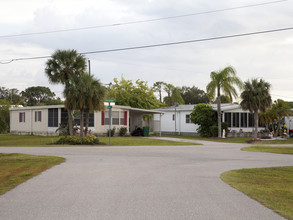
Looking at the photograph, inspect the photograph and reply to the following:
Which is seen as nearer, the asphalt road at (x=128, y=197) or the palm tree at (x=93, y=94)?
the asphalt road at (x=128, y=197)

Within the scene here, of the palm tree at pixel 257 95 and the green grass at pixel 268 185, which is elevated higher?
the palm tree at pixel 257 95

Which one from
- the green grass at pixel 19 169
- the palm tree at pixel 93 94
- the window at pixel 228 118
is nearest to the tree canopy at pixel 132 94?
the window at pixel 228 118

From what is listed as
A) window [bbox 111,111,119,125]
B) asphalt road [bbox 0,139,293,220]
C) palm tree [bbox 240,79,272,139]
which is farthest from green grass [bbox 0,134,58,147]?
palm tree [bbox 240,79,272,139]

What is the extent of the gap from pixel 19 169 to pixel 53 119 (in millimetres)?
23046

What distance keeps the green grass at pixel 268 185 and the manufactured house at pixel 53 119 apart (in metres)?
22.3

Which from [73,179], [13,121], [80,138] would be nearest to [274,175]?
[73,179]

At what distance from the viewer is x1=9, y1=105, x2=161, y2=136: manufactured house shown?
33938 mm

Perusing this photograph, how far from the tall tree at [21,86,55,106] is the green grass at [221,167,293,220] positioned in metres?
80.5

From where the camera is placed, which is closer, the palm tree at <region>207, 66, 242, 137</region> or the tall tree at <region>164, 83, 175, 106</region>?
the palm tree at <region>207, 66, 242, 137</region>

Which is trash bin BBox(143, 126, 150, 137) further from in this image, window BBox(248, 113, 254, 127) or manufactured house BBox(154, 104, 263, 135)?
window BBox(248, 113, 254, 127)

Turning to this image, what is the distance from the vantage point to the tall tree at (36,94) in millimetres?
87188

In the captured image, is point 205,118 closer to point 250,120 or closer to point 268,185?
point 250,120

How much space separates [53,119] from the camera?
3441 cm

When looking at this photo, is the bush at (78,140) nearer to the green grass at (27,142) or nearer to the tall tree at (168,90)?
the green grass at (27,142)
